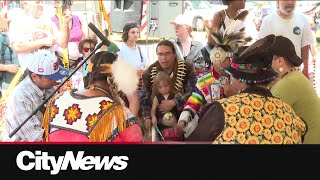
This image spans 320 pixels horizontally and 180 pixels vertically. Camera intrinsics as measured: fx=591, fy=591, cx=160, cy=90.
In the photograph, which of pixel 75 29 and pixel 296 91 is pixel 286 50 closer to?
pixel 296 91

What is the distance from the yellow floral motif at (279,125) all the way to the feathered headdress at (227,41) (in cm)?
54

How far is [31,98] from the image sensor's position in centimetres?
312

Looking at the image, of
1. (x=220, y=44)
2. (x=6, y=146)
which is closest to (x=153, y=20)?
(x=220, y=44)

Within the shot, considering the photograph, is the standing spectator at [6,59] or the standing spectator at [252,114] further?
the standing spectator at [6,59]

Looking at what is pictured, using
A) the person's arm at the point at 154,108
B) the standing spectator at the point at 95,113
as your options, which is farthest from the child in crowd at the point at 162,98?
the standing spectator at the point at 95,113

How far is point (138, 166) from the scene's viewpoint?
9.53 ft

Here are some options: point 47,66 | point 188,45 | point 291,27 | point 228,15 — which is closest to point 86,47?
point 47,66

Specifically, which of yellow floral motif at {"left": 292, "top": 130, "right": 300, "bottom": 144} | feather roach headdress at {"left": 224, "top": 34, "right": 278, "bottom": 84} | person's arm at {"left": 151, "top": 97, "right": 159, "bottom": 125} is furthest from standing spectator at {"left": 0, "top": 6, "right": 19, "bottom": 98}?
yellow floral motif at {"left": 292, "top": 130, "right": 300, "bottom": 144}

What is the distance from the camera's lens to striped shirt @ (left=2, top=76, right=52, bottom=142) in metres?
3.08

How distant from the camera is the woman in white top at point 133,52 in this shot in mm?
3180

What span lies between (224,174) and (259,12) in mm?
926

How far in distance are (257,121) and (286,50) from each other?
544 millimetres

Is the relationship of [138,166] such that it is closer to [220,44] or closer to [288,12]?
[220,44]

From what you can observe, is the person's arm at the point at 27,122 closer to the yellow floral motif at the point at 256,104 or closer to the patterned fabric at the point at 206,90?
the patterned fabric at the point at 206,90
